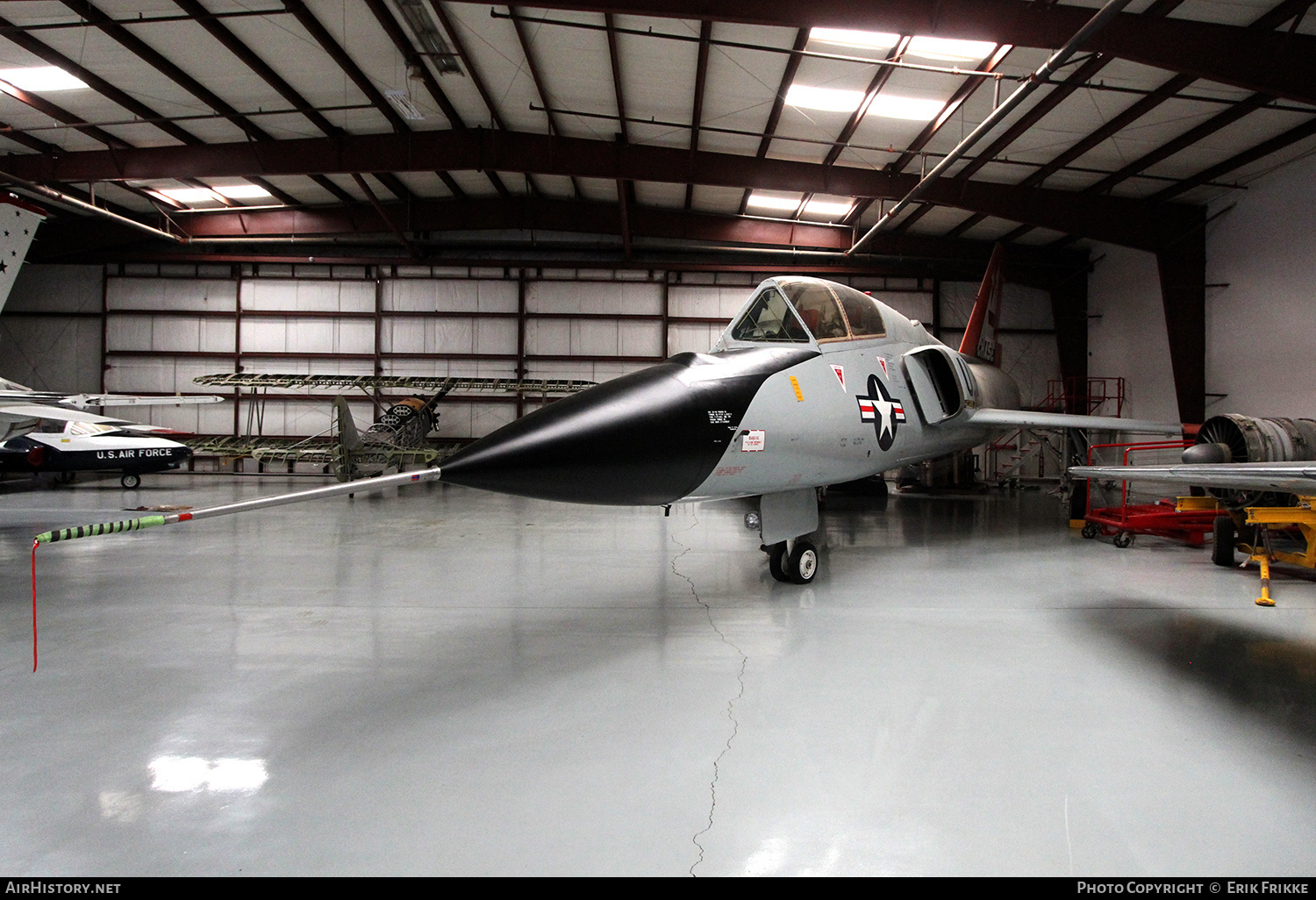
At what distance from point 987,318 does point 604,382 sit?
7.62 meters

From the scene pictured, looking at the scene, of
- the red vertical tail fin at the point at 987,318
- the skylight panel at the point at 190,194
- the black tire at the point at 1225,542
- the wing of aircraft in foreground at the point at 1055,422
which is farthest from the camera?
the skylight panel at the point at 190,194

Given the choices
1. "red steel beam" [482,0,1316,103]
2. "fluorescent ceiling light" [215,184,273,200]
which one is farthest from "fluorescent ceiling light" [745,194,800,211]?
"fluorescent ceiling light" [215,184,273,200]

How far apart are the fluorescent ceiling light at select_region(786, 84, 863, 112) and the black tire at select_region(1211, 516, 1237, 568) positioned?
8990 millimetres

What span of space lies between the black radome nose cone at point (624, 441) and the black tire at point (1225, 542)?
5.95 meters

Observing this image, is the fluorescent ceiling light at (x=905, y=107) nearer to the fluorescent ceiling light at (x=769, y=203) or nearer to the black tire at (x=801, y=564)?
the fluorescent ceiling light at (x=769, y=203)

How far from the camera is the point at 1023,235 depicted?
19750 millimetres

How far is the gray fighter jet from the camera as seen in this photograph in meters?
3.42

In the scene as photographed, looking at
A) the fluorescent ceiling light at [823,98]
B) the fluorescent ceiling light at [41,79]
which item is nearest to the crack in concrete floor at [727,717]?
the fluorescent ceiling light at [823,98]

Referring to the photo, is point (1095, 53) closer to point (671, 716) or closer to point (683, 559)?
point (683, 559)

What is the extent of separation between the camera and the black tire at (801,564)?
605 centimetres

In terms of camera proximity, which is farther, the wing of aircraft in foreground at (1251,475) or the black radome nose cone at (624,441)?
the black radome nose cone at (624,441)

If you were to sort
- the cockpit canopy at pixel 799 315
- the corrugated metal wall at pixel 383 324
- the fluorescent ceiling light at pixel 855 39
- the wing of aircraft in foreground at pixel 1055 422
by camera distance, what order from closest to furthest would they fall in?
the cockpit canopy at pixel 799 315 → the wing of aircraft in foreground at pixel 1055 422 → the fluorescent ceiling light at pixel 855 39 → the corrugated metal wall at pixel 383 324

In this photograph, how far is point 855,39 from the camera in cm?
1033

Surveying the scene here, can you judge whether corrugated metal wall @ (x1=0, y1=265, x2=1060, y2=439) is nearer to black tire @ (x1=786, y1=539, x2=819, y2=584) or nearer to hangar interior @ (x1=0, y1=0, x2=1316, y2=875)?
hangar interior @ (x1=0, y1=0, x2=1316, y2=875)
